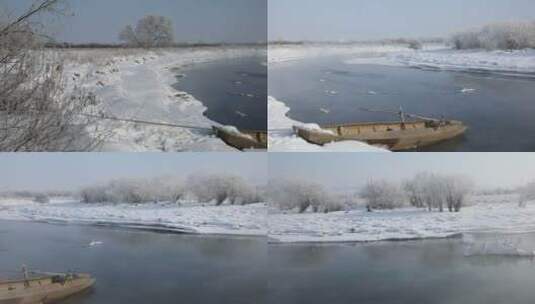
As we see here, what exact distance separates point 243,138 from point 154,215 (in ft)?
2.18

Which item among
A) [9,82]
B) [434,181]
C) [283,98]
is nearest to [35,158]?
[9,82]

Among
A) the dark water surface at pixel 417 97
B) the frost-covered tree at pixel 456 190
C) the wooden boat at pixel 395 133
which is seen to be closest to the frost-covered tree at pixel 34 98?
the dark water surface at pixel 417 97

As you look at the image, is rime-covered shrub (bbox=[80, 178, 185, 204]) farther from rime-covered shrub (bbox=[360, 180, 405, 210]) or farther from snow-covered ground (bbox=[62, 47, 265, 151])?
rime-covered shrub (bbox=[360, 180, 405, 210])

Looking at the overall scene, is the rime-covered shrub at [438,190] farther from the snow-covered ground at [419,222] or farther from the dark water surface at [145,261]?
the dark water surface at [145,261]

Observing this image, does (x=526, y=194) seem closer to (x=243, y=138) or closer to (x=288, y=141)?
(x=288, y=141)

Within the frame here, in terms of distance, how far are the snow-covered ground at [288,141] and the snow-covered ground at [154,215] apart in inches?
13.9

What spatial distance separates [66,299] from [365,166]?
1.74m

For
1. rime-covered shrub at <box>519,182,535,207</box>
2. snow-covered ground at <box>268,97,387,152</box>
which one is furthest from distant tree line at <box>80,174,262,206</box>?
rime-covered shrub at <box>519,182,535,207</box>

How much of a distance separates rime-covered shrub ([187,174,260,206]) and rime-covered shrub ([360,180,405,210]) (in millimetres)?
622

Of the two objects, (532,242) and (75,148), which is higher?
(75,148)

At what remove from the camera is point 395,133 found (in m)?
2.57

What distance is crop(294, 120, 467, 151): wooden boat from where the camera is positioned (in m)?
2.56

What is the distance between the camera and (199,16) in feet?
8.64

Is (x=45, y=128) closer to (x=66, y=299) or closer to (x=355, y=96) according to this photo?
(x=66, y=299)
